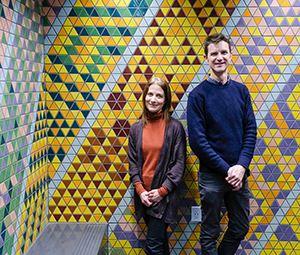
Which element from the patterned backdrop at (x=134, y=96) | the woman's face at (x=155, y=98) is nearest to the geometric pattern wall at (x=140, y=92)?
the patterned backdrop at (x=134, y=96)

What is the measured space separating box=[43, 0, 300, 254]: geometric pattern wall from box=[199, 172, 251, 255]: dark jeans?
0.38 meters

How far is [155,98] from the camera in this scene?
8.02 feet

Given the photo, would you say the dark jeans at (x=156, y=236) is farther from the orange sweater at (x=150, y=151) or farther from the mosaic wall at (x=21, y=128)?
the mosaic wall at (x=21, y=128)

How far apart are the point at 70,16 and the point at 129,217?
4.92ft

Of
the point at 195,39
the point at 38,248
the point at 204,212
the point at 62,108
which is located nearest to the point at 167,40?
the point at 195,39

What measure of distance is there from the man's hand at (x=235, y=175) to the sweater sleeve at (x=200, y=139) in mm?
30

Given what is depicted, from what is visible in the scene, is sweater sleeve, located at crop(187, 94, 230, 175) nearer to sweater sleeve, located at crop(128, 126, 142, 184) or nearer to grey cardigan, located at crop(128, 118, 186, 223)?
grey cardigan, located at crop(128, 118, 186, 223)

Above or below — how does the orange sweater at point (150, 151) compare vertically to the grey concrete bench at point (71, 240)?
above

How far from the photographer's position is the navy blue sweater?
2.29 metres

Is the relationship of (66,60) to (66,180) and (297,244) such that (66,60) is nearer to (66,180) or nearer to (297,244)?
(66,180)

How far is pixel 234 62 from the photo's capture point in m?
2.69

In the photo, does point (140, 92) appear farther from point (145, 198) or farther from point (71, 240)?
point (71, 240)

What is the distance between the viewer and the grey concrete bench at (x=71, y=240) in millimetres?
2346

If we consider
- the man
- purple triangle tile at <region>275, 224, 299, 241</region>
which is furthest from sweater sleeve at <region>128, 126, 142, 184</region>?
purple triangle tile at <region>275, 224, 299, 241</region>
